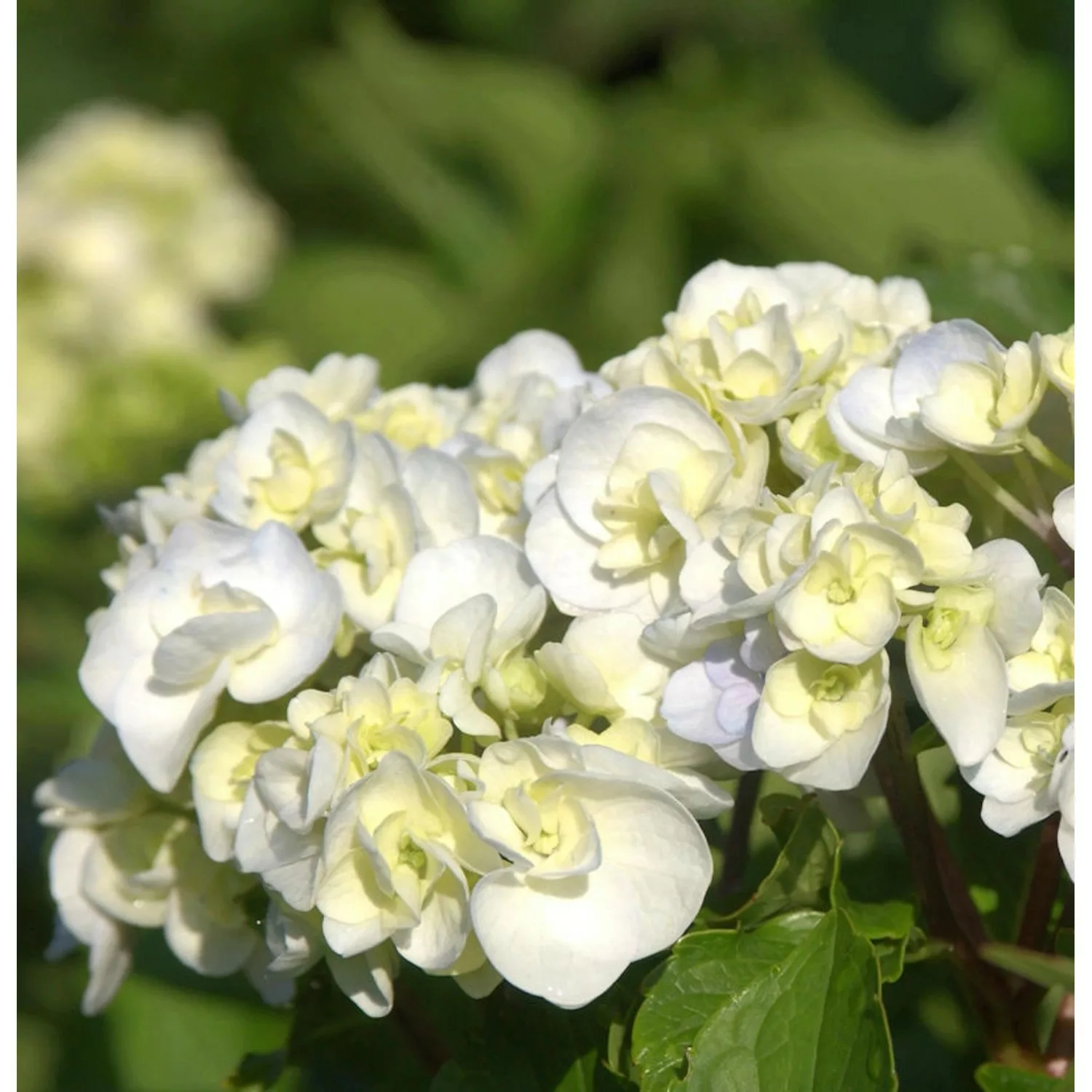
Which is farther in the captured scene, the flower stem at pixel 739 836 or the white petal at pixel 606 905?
the flower stem at pixel 739 836

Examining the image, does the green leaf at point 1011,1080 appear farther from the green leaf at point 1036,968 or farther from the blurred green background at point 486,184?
the blurred green background at point 486,184

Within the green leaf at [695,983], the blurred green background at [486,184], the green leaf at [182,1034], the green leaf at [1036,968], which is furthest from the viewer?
the blurred green background at [486,184]

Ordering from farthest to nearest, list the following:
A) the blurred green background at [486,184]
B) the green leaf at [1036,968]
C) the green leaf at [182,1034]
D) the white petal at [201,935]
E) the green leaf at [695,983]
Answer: the blurred green background at [486,184], the green leaf at [182,1034], the white petal at [201,935], the green leaf at [695,983], the green leaf at [1036,968]

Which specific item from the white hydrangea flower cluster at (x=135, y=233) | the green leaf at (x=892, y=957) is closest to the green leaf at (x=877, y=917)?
the green leaf at (x=892, y=957)

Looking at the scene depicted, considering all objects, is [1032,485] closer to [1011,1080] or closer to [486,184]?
[1011,1080]

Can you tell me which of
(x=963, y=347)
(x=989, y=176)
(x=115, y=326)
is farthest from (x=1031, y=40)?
(x=963, y=347)
